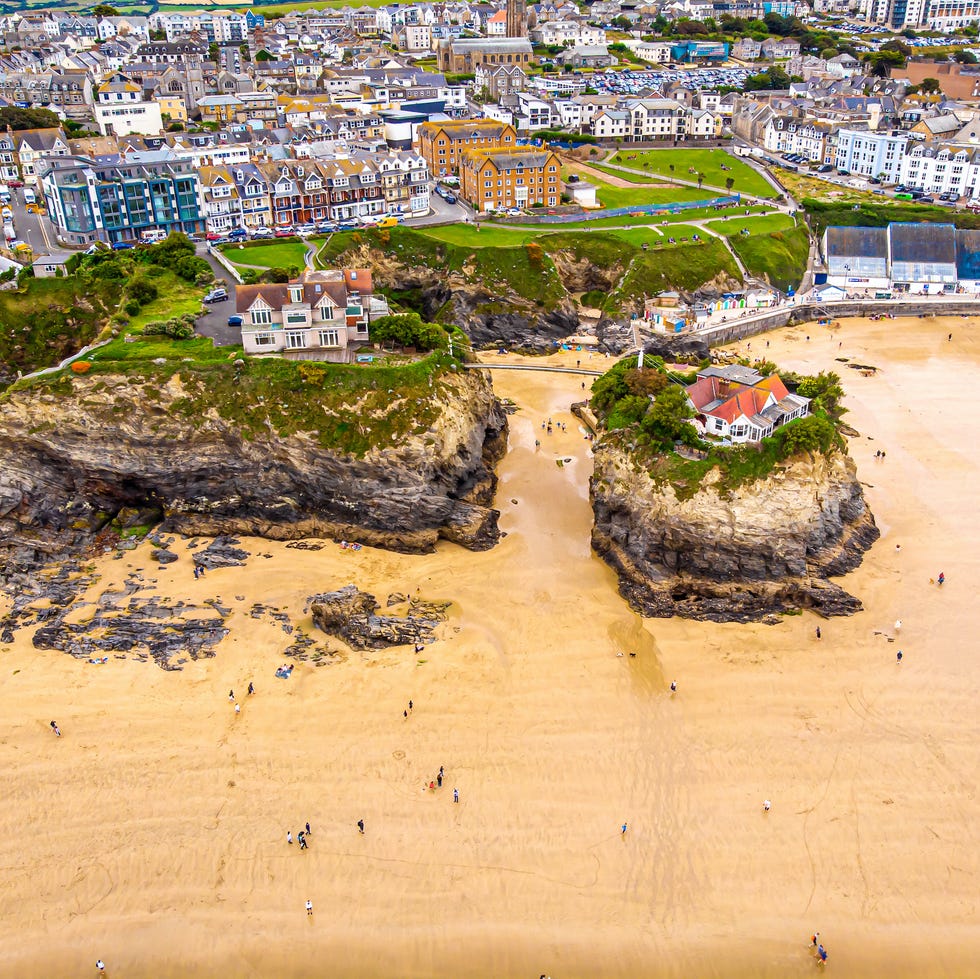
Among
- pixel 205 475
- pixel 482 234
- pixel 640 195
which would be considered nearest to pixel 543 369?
pixel 482 234

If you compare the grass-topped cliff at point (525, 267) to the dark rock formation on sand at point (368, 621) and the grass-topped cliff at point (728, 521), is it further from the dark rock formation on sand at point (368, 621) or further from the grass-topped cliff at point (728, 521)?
the dark rock formation on sand at point (368, 621)

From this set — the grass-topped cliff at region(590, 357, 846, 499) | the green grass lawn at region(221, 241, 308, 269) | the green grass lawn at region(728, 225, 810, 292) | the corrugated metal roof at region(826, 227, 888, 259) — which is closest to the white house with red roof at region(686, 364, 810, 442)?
the grass-topped cliff at region(590, 357, 846, 499)

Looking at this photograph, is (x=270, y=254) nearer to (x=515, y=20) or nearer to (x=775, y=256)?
(x=775, y=256)

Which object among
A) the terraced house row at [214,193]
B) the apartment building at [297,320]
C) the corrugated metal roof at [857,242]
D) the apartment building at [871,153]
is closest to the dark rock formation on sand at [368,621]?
the apartment building at [297,320]

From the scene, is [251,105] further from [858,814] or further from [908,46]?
[908,46]

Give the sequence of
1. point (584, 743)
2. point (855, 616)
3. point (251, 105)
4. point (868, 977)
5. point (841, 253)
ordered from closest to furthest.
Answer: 1. point (868, 977)
2. point (584, 743)
3. point (855, 616)
4. point (841, 253)
5. point (251, 105)

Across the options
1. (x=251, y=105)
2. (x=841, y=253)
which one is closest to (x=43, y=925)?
(x=841, y=253)

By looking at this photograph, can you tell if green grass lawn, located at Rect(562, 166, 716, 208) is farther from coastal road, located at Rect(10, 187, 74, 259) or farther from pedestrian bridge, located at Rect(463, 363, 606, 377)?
coastal road, located at Rect(10, 187, 74, 259)

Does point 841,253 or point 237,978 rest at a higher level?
point 841,253
